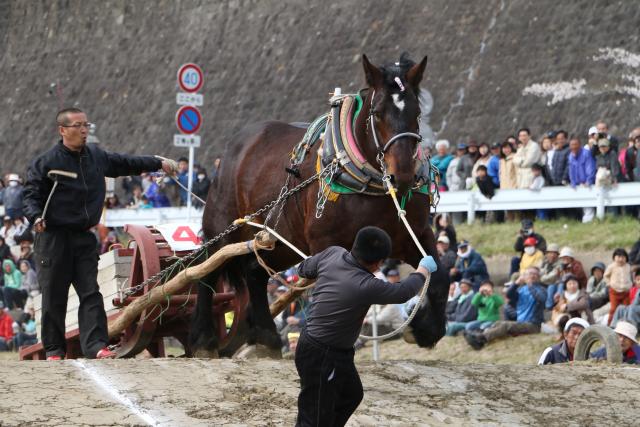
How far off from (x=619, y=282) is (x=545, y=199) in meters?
4.12

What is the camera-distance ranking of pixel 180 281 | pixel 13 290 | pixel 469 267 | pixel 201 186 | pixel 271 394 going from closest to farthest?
pixel 271 394, pixel 180 281, pixel 469 267, pixel 201 186, pixel 13 290

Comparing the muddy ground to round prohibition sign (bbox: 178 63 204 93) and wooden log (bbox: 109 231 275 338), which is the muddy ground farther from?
round prohibition sign (bbox: 178 63 204 93)

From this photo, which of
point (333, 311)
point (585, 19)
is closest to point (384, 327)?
point (333, 311)

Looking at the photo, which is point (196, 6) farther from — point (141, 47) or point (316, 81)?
point (316, 81)

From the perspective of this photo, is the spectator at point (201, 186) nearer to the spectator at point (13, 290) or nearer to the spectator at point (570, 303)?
the spectator at point (13, 290)

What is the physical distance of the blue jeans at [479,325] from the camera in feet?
49.4

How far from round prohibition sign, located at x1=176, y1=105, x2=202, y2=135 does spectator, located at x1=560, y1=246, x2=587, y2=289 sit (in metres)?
5.65

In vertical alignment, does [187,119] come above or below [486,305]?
above

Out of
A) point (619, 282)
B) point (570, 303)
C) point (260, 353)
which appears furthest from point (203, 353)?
point (619, 282)

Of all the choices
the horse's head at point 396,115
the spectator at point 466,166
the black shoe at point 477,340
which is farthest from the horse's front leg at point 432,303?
the spectator at point 466,166

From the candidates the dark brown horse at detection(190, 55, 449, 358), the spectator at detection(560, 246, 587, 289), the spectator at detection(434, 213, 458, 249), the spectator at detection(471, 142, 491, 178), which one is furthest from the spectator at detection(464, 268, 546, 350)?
the dark brown horse at detection(190, 55, 449, 358)

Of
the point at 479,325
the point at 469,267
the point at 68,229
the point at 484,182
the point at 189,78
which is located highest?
the point at 189,78

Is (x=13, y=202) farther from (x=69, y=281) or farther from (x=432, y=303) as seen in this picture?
(x=432, y=303)

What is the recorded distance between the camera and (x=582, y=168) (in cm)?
1755
